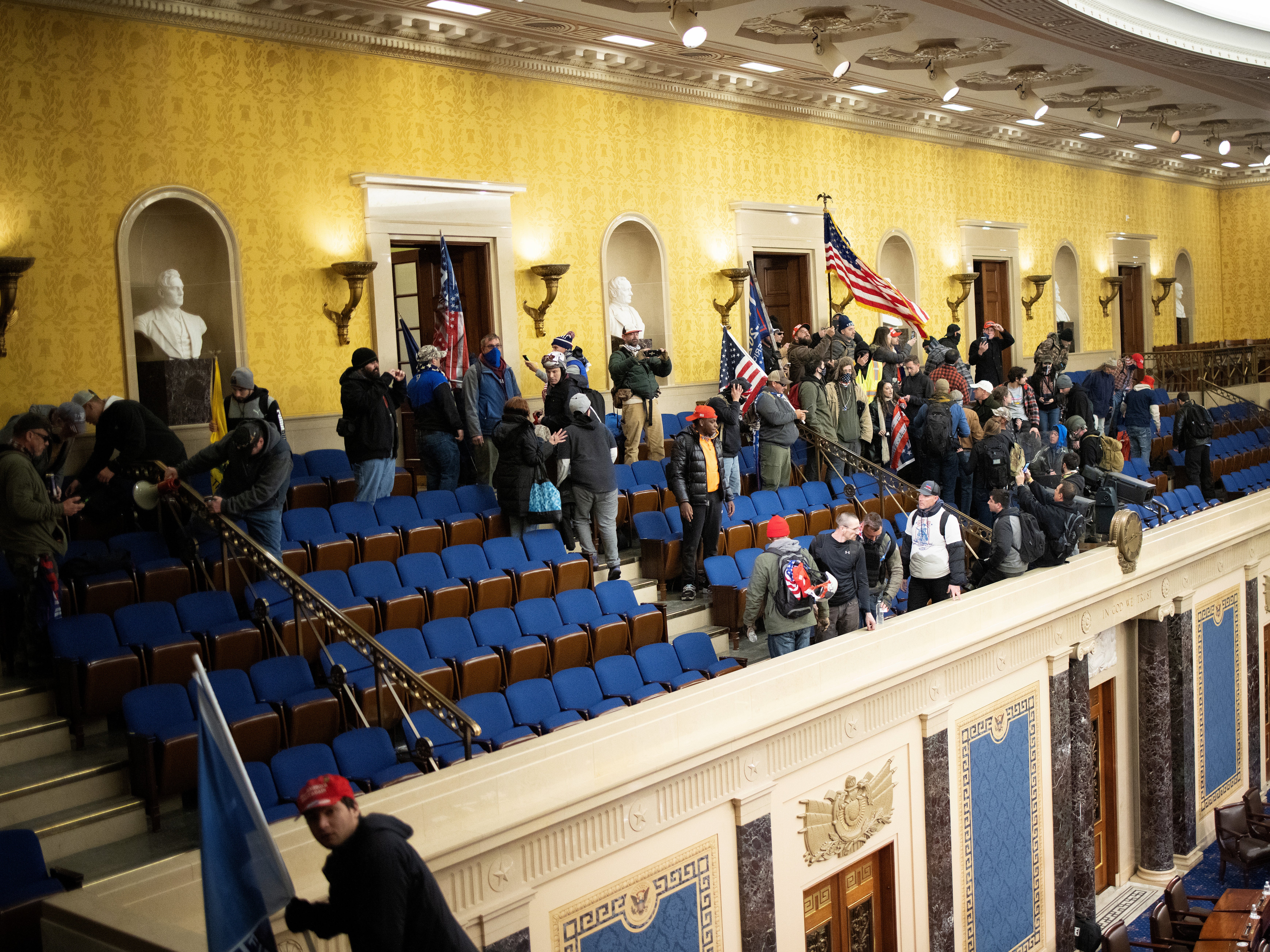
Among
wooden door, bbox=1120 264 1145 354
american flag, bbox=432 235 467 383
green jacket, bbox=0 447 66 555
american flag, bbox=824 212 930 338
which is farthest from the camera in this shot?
wooden door, bbox=1120 264 1145 354

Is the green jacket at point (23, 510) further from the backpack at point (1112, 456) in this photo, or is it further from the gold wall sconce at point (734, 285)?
the backpack at point (1112, 456)

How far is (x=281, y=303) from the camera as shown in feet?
32.8

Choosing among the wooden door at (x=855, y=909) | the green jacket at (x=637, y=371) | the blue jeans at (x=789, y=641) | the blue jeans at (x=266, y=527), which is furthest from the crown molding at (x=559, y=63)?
the wooden door at (x=855, y=909)

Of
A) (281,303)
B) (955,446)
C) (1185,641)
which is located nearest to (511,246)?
(281,303)

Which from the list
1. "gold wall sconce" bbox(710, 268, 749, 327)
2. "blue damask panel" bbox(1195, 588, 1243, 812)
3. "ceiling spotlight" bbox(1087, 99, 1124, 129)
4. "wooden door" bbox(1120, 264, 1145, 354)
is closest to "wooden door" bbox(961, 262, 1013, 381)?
"ceiling spotlight" bbox(1087, 99, 1124, 129)

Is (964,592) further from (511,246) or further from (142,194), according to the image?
(142,194)

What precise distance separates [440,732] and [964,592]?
15.8 feet

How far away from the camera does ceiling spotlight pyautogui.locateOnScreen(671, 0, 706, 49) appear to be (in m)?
9.98

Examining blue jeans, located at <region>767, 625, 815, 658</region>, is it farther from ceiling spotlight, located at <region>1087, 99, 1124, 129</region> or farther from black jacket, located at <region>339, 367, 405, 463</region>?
ceiling spotlight, located at <region>1087, 99, 1124, 129</region>

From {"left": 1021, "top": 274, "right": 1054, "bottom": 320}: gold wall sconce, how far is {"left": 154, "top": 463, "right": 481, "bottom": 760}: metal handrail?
1425cm

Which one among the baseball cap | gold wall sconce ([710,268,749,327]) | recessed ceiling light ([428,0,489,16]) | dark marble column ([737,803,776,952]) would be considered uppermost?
recessed ceiling light ([428,0,489,16])

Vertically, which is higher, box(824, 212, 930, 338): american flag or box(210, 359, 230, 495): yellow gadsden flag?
box(824, 212, 930, 338): american flag

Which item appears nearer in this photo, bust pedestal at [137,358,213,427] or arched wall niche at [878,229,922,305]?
bust pedestal at [137,358,213,427]

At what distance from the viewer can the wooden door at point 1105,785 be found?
11.9 metres
